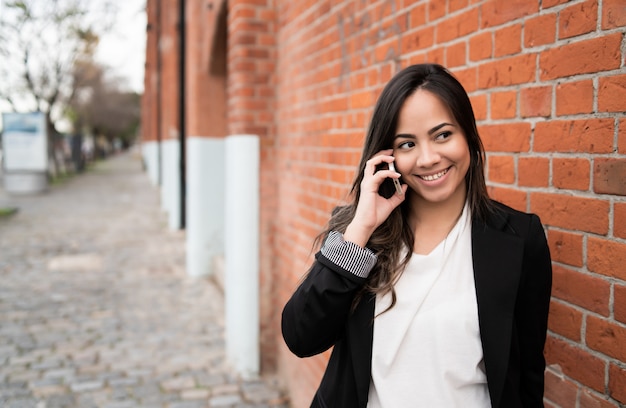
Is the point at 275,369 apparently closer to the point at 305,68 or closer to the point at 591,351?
the point at 305,68

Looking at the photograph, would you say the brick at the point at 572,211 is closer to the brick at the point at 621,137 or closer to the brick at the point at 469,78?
the brick at the point at 621,137

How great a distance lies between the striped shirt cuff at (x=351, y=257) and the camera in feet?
5.55

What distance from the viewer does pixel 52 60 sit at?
76.3ft

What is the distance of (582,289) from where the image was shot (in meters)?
1.79

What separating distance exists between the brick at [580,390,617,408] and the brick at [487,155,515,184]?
73cm

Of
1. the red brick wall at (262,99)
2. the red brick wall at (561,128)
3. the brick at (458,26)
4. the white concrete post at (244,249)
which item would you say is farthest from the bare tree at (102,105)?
the red brick wall at (561,128)

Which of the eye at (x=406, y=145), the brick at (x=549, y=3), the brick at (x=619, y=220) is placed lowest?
the brick at (x=619, y=220)

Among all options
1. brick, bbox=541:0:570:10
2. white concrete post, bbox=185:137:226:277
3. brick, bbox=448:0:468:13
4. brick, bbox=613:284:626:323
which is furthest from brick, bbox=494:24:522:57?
white concrete post, bbox=185:137:226:277

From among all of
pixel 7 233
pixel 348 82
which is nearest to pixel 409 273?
pixel 348 82

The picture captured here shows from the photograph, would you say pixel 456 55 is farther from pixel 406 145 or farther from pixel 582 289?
pixel 582 289

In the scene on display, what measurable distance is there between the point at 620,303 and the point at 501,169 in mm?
673

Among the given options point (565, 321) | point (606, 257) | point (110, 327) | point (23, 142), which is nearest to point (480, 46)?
point (606, 257)

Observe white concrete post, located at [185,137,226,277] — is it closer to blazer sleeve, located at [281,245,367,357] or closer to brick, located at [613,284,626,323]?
blazer sleeve, located at [281,245,367,357]

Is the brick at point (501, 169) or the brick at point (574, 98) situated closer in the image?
the brick at point (574, 98)
